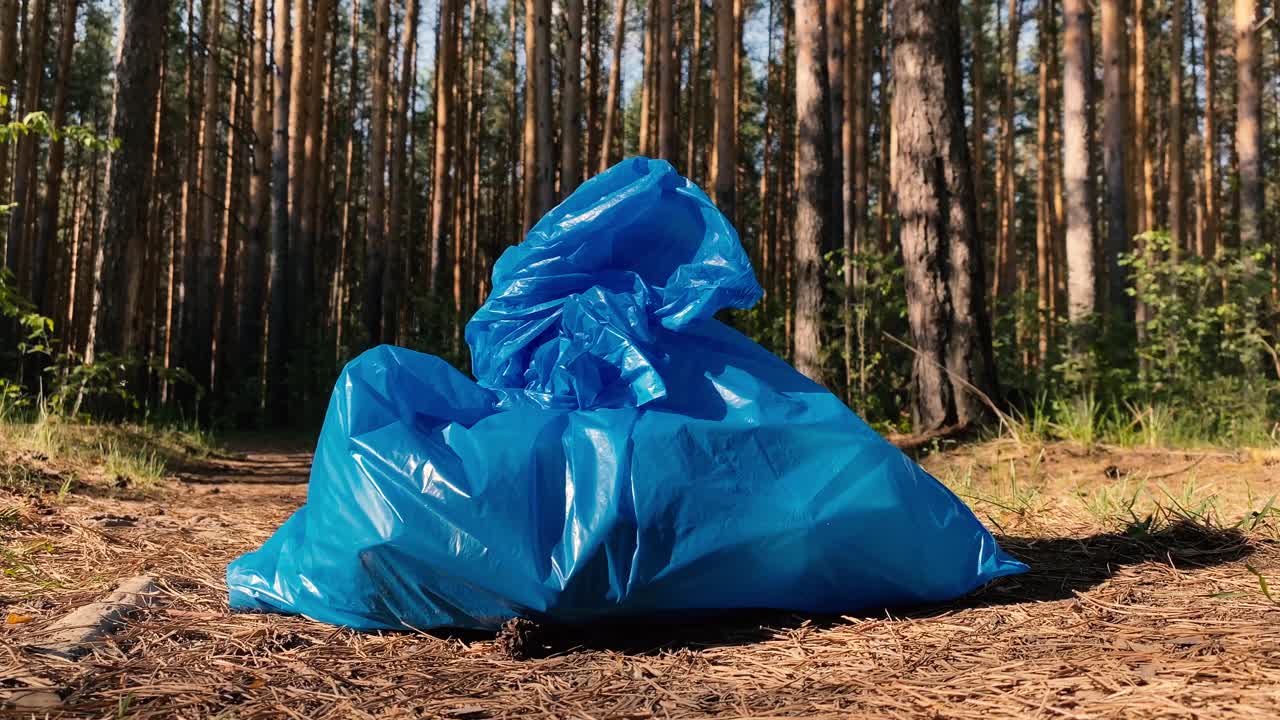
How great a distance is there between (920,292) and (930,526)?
3.37 m

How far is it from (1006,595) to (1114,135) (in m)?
10.00

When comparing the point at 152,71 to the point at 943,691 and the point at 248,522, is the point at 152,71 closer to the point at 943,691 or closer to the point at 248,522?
the point at 248,522

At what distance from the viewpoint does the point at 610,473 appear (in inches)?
76.0

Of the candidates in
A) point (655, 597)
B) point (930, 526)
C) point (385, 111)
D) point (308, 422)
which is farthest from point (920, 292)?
point (385, 111)

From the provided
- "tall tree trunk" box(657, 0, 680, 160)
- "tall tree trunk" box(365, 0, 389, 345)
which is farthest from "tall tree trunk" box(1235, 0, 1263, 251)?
"tall tree trunk" box(365, 0, 389, 345)

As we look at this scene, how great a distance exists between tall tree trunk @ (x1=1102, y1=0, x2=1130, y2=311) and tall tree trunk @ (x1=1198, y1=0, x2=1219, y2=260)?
5.65 meters

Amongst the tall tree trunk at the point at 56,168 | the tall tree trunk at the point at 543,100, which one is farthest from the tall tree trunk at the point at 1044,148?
the tall tree trunk at the point at 56,168

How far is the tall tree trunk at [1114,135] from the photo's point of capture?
32.6ft

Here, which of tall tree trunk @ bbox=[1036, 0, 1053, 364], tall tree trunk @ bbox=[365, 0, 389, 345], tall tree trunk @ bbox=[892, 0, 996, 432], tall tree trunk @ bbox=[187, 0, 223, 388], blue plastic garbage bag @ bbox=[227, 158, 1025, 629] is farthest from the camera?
tall tree trunk @ bbox=[1036, 0, 1053, 364]

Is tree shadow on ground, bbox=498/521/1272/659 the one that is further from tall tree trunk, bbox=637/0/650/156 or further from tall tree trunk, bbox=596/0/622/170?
tall tree trunk, bbox=637/0/650/156

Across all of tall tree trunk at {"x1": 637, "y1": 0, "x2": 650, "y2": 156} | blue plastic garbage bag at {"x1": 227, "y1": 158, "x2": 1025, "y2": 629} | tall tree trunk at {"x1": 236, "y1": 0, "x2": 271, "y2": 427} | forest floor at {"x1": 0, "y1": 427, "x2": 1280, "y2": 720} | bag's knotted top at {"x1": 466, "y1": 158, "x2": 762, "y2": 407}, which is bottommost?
forest floor at {"x1": 0, "y1": 427, "x2": 1280, "y2": 720}

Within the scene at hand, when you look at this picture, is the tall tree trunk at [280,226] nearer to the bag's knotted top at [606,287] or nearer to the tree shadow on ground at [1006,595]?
the bag's knotted top at [606,287]

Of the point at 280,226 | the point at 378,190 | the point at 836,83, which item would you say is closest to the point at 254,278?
the point at 280,226

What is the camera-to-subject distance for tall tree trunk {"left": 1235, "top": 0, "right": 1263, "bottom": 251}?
10438 millimetres
